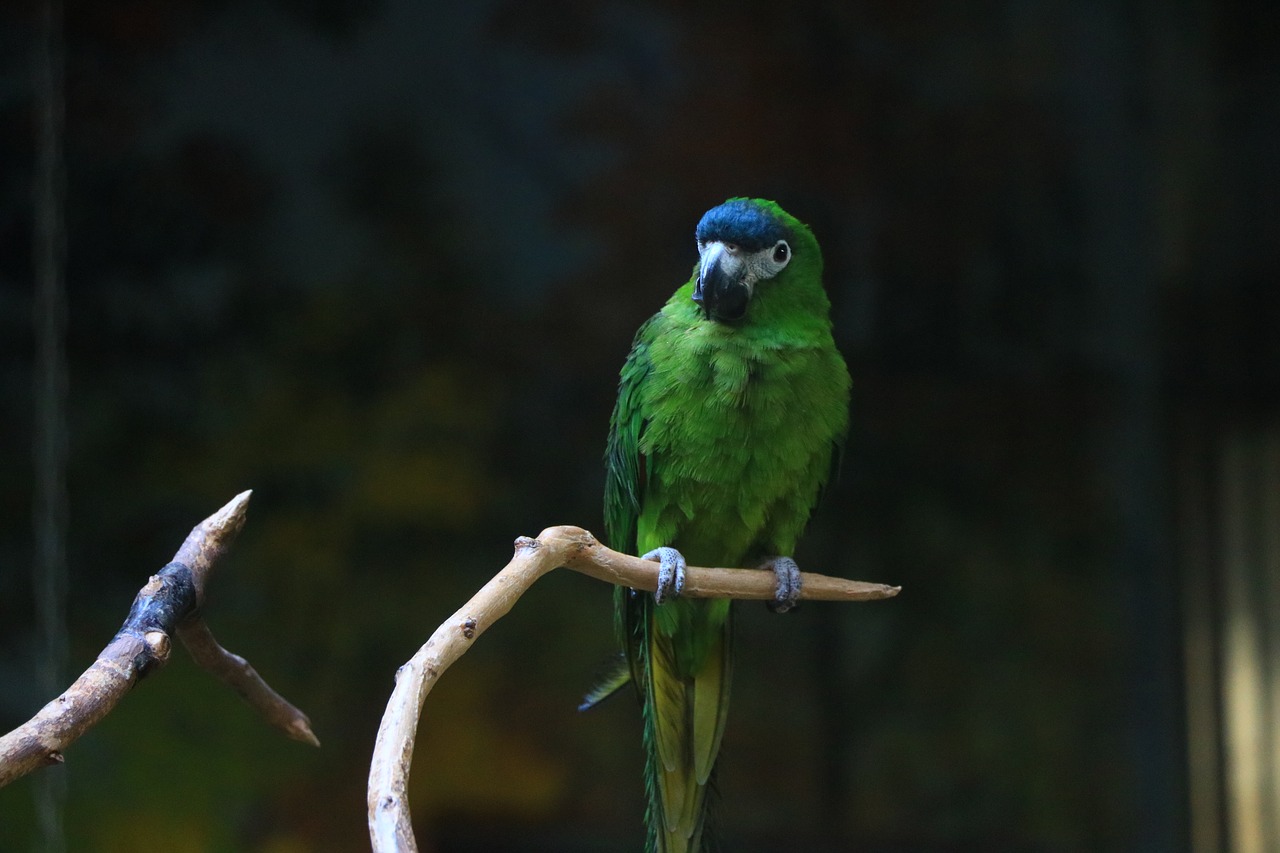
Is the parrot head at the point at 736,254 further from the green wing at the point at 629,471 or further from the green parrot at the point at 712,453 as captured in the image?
the green wing at the point at 629,471

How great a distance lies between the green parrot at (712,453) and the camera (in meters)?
1.66

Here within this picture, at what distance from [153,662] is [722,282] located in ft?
2.89

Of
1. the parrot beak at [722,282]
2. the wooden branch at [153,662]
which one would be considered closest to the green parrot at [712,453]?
the parrot beak at [722,282]

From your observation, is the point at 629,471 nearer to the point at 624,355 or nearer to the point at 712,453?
the point at 712,453

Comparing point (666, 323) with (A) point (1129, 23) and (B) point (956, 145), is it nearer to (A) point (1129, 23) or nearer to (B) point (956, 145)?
(B) point (956, 145)

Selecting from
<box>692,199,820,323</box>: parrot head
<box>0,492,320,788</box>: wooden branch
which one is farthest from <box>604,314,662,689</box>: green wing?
<box>0,492,320,788</box>: wooden branch

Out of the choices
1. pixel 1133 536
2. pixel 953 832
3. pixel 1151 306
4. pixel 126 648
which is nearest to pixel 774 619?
pixel 953 832

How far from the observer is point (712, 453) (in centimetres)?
170

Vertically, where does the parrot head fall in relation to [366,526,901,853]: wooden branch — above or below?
above

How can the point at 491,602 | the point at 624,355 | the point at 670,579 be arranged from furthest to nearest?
the point at 624,355 < the point at 670,579 < the point at 491,602

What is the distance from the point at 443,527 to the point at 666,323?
229 centimetres

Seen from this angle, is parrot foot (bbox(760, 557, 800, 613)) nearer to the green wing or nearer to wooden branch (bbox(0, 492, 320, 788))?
the green wing

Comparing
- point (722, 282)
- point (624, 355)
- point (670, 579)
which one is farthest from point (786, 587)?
point (624, 355)

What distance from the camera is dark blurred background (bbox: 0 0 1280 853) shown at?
150 inches
